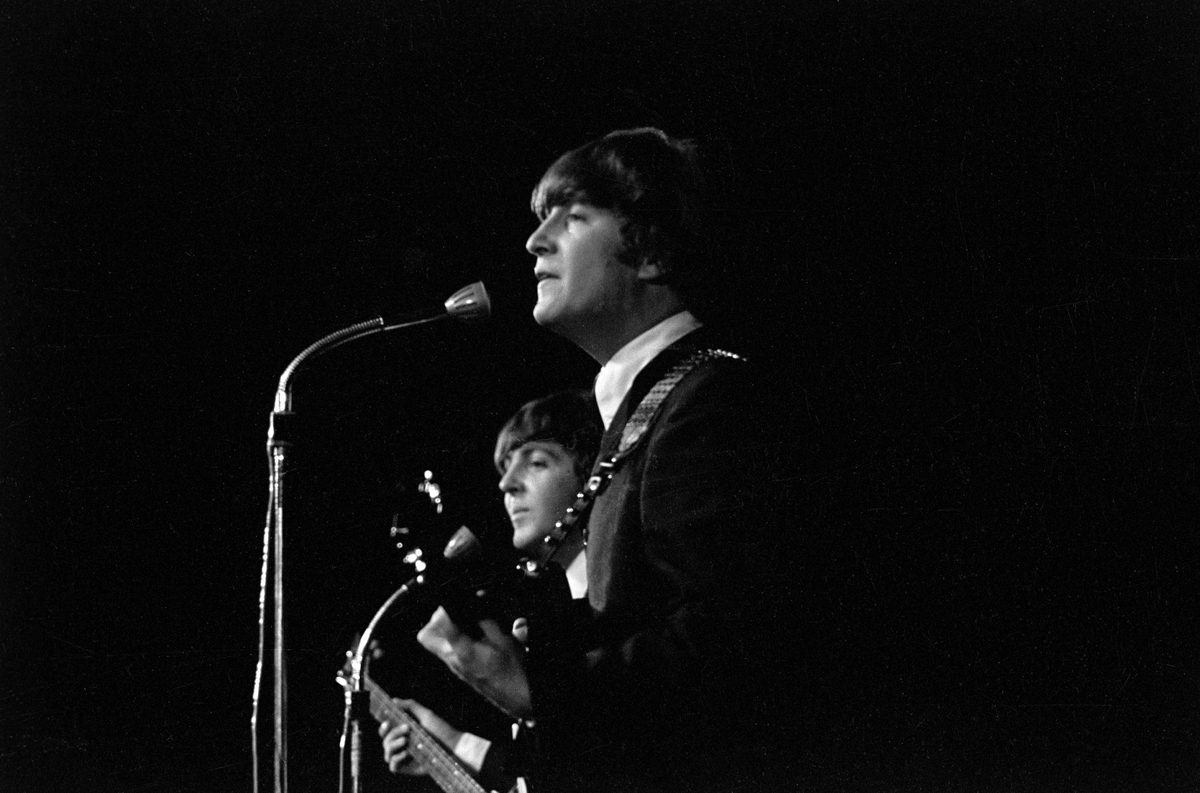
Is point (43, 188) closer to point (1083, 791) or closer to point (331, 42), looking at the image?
point (331, 42)

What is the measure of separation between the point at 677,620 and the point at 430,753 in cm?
42

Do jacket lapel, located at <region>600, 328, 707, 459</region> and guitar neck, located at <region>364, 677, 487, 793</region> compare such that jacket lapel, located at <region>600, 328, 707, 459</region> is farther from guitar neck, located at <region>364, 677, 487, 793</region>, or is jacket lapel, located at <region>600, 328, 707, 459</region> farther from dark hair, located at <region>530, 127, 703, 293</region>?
guitar neck, located at <region>364, 677, 487, 793</region>

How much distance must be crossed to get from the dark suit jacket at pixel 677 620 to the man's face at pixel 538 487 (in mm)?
121

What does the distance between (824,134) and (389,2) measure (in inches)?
28.8

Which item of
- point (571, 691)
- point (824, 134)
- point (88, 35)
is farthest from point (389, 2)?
point (571, 691)

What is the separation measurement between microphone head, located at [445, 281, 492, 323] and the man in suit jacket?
0.16m

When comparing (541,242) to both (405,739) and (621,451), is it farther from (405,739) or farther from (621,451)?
(405,739)

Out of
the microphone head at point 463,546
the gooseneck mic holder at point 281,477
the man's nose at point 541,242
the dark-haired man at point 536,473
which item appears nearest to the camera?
the gooseneck mic holder at point 281,477

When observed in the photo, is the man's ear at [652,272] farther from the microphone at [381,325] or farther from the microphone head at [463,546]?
the microphone head at [463,546]

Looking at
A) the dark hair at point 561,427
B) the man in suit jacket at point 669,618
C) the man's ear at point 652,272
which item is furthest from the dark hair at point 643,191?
the dark hair at point 561,427

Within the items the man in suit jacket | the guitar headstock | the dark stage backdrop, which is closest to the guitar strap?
the man in suit jacket

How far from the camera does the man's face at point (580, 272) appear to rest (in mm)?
1552

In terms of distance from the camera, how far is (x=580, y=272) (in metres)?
1.57

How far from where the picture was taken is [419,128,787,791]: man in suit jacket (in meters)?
1.33
